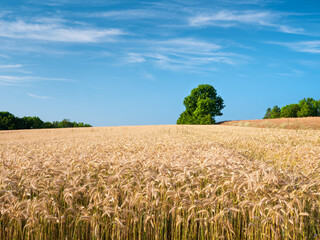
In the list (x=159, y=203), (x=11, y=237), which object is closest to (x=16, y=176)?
(x=11, y=237)

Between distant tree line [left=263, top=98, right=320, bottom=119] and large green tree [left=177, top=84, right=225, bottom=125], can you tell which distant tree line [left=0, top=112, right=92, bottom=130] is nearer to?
large green tree [left=177, top=84, right=225, bottom=125]

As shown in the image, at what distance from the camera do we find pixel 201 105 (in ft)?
192

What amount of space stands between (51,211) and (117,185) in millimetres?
1049

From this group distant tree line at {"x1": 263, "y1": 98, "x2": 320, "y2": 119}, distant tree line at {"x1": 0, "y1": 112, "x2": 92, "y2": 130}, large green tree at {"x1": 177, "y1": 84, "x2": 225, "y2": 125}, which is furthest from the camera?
distant tree line at {"x1": 263, "y1": 98, "x2": 320, "y2": 119}

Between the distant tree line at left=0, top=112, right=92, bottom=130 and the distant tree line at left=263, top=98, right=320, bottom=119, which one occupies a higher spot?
the distant tree line at left=263, top=98, right=320, bottom=119

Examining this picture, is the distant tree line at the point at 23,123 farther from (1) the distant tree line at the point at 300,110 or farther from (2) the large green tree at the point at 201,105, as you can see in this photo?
(1) the distant tree line at the point at 300,110

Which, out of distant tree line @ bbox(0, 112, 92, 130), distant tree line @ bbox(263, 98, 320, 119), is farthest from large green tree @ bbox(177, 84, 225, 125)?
distant tree line @ bbox(0, 112, 92, 130)

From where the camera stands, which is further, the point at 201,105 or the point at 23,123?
the point at 23,123

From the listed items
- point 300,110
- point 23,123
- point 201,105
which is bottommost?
point 23,123

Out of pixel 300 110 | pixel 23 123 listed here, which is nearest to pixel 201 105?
pixel 300 110

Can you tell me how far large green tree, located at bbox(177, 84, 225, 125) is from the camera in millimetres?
58031

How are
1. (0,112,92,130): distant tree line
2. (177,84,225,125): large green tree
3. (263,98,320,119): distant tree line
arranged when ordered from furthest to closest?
(263,98,320,119): distant tree line, (0,112,92,130): distant tree line, (177,84,225,125): large green tree

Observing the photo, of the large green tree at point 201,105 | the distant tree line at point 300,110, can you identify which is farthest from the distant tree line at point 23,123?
the distant tree line at point 300,110

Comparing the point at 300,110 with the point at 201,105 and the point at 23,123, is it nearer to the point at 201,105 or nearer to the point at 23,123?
the point at 201,105
